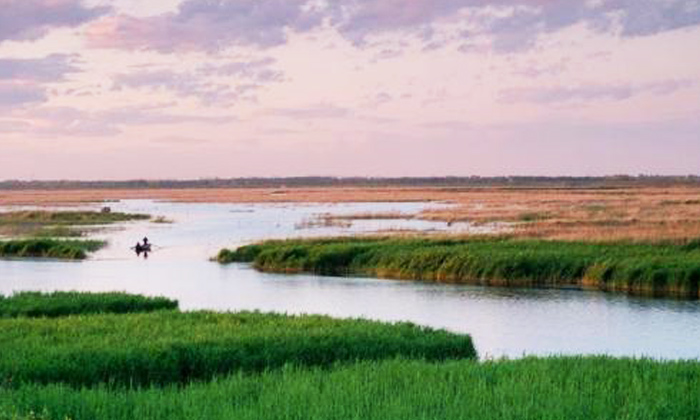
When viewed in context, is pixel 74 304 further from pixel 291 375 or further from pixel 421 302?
pixel 291 375

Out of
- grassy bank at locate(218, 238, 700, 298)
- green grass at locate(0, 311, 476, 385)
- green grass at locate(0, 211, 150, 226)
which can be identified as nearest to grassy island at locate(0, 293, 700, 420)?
green grass at locate(0, 311, 476, 385)

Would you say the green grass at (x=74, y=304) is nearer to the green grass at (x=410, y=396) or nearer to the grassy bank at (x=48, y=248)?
the green grass at (x=410, y=396)

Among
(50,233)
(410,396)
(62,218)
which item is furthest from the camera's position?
(62,218)

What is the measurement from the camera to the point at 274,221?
84000 millimetres

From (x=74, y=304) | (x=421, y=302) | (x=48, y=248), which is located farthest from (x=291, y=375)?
(x=48, y=248)

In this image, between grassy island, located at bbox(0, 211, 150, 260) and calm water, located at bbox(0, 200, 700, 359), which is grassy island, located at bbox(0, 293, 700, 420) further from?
grassy island, located at bbox(0, 211, 150, 260)

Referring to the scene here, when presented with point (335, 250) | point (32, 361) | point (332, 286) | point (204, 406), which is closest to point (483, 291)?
point (332, 286)

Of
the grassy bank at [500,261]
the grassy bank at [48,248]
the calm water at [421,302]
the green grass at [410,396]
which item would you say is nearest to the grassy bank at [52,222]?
the grassy bank at [48,248]

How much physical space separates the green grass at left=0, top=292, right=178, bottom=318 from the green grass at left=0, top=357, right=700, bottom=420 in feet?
37.0

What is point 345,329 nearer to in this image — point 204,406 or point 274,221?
point 204,406

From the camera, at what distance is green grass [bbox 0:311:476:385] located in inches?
652

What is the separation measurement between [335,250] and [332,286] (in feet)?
28.1

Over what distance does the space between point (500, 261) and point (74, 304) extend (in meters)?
19.0

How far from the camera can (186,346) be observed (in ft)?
58.6
